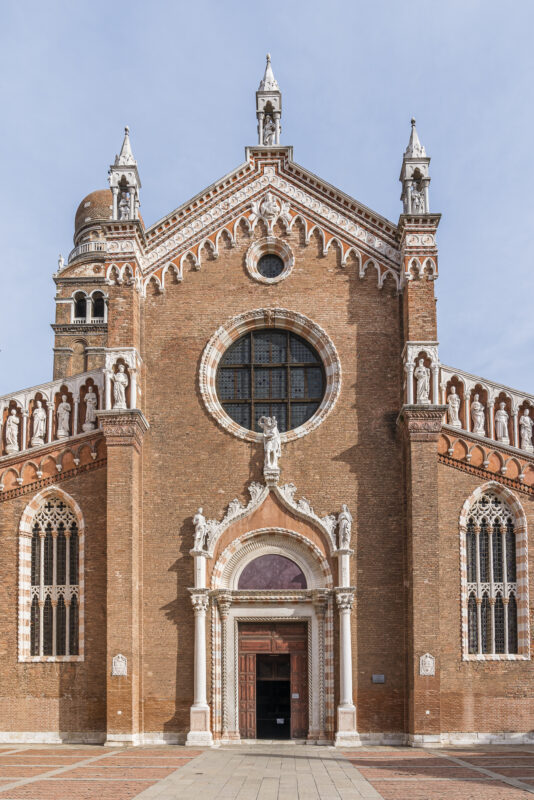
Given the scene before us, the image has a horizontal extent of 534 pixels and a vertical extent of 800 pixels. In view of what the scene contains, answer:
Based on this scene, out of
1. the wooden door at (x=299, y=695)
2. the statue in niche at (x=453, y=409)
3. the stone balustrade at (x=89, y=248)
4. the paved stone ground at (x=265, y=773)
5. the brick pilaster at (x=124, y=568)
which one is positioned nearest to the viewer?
the paved stone ground at (x=265, y=773)

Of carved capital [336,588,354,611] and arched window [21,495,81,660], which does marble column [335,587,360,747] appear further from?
arched window [21,495,81,660]

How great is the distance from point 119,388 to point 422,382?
693cm

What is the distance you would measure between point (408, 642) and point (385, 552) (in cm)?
206

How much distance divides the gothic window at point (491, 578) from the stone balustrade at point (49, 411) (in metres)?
9.27

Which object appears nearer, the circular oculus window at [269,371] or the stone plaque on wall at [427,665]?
the stone plaque on wall at [427,665]

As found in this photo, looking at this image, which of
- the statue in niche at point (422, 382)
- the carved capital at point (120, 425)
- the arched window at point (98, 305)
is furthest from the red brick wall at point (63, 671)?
the arched window at point (98, 305)

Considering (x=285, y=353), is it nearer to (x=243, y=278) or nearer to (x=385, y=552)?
(x=243, y=278)

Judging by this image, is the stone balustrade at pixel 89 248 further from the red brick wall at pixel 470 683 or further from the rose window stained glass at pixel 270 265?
the red brick wall at pixel 470 683

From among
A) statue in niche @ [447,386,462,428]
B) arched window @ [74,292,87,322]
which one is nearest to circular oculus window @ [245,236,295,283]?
statue in niche @ [447,386,462,428]

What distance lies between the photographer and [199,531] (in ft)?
73.6

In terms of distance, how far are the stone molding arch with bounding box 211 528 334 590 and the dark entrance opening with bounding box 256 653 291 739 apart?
1.84 meters

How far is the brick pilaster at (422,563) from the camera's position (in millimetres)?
20922

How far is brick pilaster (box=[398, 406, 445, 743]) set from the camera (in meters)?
20.9

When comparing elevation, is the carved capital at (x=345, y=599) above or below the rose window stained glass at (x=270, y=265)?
below
